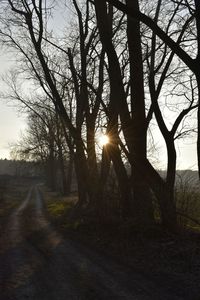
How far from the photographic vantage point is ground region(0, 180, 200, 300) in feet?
22.8

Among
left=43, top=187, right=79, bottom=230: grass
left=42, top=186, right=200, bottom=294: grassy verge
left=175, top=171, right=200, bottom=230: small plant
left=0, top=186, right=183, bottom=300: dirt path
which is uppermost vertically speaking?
left=175, top=171, right=200, bottom=230: small plant

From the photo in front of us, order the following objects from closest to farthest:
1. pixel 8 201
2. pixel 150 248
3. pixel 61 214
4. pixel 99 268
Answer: pixel 99 268
pixel 150 248
pixel 61 214
pixel 8 201

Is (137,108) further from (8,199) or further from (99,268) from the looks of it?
(8,199)

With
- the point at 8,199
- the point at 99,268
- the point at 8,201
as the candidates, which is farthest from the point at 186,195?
the point at 8,199

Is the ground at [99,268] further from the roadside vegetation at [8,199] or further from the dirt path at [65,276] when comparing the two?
the roadside vegetation at [8,199]

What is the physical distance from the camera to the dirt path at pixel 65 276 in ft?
22.3

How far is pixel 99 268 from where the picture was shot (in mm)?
8781

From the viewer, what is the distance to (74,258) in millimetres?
10055

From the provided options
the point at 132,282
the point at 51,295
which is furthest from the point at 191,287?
the point at 51,295

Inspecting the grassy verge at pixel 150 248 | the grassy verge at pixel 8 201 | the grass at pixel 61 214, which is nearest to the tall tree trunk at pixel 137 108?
the grassy verge at pixel 150 248

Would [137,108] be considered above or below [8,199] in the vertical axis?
above

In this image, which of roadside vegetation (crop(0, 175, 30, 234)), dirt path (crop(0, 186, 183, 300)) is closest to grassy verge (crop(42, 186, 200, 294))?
dirt path (crop(0, 186, 183, 300))

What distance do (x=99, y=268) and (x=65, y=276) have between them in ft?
3.12

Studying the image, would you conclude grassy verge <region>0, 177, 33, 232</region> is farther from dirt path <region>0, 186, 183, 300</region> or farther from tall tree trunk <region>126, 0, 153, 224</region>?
tall tree trunk <region>126, 0, 153, 224</region>
